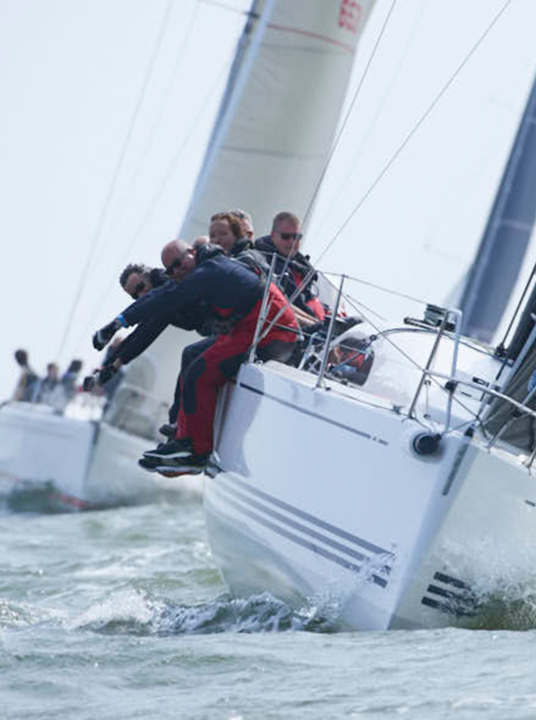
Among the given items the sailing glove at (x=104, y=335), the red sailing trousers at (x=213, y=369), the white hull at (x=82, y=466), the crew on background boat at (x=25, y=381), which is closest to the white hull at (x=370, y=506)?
the red sailing trousers at (x=213, y=369)

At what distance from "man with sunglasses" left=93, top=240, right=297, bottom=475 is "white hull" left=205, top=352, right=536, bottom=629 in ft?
0.60

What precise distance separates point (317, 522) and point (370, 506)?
0.34 meters

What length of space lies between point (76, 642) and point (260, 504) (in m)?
1.00

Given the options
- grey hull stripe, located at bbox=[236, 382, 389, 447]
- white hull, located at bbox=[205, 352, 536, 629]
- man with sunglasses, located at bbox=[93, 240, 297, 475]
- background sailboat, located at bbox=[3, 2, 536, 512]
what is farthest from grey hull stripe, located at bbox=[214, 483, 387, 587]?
background sailboat, located at bbox=[3, 2, 536, 512]

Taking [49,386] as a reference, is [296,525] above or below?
above

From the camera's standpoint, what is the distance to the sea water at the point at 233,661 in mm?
4527

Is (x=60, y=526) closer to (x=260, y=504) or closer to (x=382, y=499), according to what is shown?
(x=260, y=504)

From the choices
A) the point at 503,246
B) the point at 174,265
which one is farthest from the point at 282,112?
the point at 174,265

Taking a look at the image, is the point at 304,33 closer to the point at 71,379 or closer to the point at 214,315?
the point at 71,379

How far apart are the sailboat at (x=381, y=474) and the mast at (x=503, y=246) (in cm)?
773

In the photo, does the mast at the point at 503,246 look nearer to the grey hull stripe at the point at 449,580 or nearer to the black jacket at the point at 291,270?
the black jacket at the point at 291,270

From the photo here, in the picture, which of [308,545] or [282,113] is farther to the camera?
[282,113]

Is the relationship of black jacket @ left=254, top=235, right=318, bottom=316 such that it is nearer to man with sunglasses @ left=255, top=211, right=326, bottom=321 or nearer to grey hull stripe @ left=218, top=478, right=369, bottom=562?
man with sunglasses @ left=255, top=211, right=326, bottom=321

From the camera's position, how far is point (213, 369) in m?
6.73
